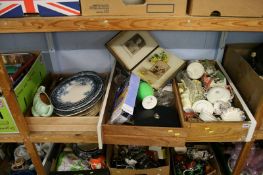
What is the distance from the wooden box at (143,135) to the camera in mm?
1115

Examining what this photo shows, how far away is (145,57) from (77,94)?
1.40 ft

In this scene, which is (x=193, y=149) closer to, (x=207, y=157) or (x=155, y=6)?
(x=207, y=157)

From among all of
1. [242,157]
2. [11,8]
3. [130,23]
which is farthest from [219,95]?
[11,8]

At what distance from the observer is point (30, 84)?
4.19ft

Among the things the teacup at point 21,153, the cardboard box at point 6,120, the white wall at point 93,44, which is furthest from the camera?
the teacup at point 21,153

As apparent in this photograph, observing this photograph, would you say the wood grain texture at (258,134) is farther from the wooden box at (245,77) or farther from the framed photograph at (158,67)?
the framed photograph at (158,67)

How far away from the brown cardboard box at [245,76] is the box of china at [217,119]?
4 cm

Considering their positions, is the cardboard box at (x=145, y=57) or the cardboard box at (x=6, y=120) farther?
the cardboard box at (x=145, y=57)

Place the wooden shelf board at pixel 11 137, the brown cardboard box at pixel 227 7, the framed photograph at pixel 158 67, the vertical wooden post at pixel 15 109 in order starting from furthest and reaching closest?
the framed photograph at pixel 158 67
the wooden shelf board at pixel 11 137
the vertical wooden post at pixel 15 109
the brown cardboard box at pixel 227 7

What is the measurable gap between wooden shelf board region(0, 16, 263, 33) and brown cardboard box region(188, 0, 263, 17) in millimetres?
18

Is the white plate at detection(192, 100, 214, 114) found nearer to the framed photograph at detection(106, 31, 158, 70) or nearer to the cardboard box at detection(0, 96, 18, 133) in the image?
the framed photograph at detection(106, 31, 158, 70)

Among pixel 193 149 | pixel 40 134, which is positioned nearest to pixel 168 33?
pixel 193 149

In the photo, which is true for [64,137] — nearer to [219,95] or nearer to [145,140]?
[145,140]

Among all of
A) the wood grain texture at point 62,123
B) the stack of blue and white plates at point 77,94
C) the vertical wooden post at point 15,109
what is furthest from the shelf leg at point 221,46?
the vertical wooden post at point 15,109
